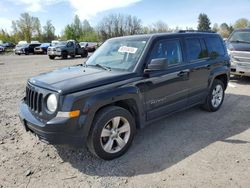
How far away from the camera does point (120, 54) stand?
4465 mm

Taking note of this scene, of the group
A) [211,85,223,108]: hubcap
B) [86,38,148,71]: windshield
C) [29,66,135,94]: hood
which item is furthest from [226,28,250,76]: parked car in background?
[29,66,135,94]: hood

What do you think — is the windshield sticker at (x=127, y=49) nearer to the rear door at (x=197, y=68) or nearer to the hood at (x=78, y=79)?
the hood at (x=78, y=79)

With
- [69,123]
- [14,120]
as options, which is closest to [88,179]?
[69,123]

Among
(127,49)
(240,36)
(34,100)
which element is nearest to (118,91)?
(127,49)

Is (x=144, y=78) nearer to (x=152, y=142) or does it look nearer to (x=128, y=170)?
(x=152, y=142)

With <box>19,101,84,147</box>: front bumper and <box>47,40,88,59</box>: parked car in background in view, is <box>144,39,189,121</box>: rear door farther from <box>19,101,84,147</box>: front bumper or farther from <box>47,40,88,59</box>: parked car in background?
<box>47,40,88,59</box>: parked car in background

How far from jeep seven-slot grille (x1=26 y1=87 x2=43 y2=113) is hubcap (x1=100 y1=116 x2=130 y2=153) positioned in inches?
39.0

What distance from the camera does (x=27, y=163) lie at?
3746 millimetres

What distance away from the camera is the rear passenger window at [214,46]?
5.59m

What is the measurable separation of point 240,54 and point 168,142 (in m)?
5.94

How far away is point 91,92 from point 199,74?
8.88 ft

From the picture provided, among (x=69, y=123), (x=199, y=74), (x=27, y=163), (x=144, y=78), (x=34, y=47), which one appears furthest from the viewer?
(x=34, y=47)

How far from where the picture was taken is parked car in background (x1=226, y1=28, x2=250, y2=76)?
8594 millimetres

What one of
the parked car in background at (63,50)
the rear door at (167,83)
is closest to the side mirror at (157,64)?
the rear door at (167,83)
